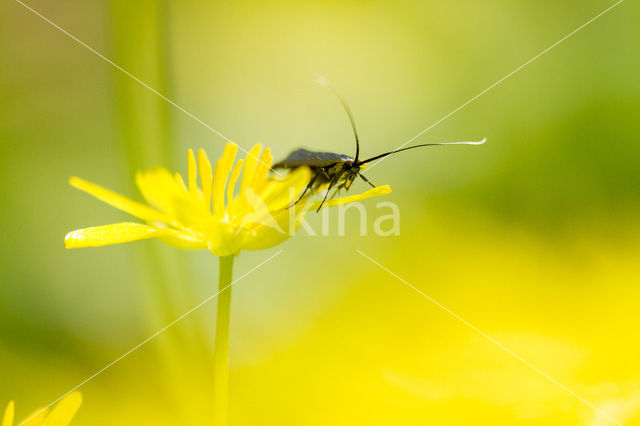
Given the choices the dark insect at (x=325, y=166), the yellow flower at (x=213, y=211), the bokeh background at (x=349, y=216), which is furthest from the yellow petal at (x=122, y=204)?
the bokeh background at (x=349, y=216)

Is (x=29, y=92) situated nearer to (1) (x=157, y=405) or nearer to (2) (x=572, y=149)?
(1) (x=157, y=405)

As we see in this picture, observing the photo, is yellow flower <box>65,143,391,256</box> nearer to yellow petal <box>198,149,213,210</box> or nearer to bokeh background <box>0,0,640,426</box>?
yellow petal <box>198,149,213,210</box>

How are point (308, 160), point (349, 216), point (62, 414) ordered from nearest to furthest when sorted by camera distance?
point (62, 414) < point (308, 160) < point (349, 216)

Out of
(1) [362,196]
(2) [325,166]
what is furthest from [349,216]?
(1) [362,196]

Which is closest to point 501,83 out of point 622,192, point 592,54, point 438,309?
point 592,54

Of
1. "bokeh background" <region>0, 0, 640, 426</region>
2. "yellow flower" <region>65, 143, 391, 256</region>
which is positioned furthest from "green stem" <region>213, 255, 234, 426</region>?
"bokeh background" <region>0, 0, 640, 426</region>

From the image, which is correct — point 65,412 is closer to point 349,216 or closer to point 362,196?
point 362,196
